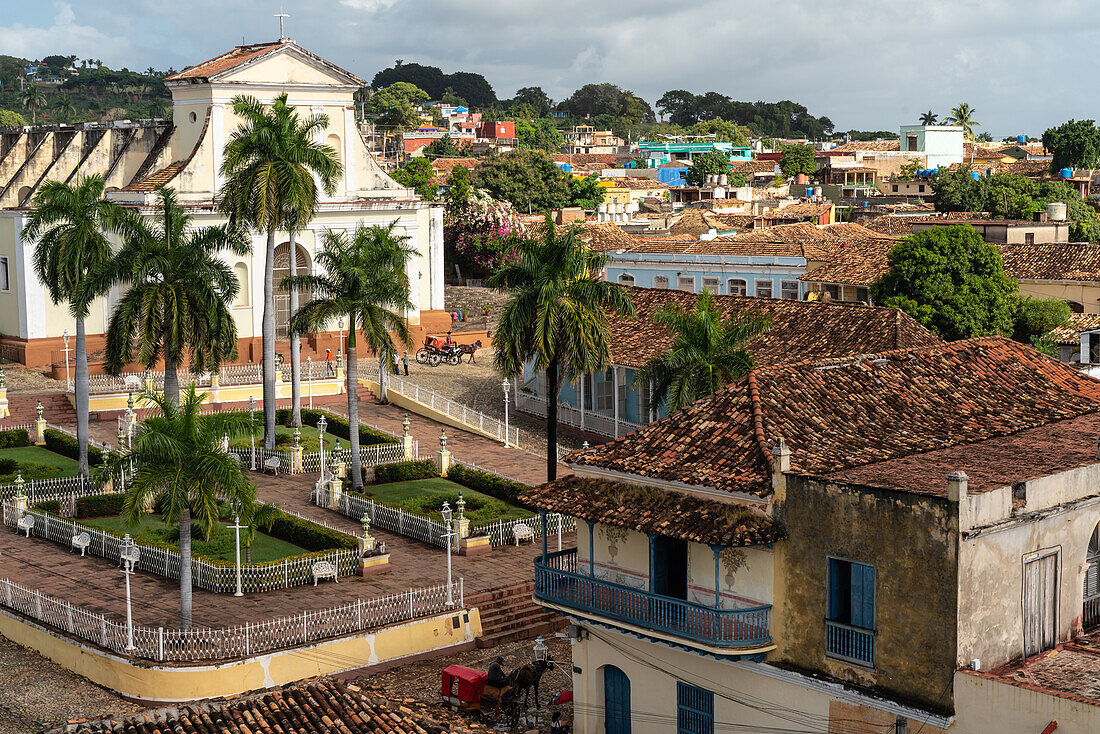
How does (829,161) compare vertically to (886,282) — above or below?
above

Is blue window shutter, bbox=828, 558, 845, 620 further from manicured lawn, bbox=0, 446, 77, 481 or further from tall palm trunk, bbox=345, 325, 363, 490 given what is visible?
manicured lawn, bbox=0, 446, 77, 481

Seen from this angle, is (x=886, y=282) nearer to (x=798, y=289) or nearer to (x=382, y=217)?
(x=798, y=289)

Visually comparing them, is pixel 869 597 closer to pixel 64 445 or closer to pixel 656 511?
pixel 656 511

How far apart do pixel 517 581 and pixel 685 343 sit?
5826 mm

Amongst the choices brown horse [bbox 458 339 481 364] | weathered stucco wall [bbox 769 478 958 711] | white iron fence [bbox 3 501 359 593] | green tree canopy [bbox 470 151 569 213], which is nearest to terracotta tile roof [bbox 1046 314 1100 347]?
brown horse [bbox 458 339 481 364]

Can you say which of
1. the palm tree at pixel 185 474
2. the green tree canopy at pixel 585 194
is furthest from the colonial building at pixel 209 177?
the green tree canopy at pixel 585 194

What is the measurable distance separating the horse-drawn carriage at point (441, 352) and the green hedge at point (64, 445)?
14251mm

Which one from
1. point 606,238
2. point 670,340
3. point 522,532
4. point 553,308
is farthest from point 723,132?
point 522,532

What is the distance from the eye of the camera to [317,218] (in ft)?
170

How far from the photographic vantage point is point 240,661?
24156 mm

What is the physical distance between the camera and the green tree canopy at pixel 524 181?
3447 inches

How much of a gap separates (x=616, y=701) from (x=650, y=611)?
2232mm

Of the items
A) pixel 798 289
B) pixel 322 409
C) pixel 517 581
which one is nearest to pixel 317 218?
pixel 322 409

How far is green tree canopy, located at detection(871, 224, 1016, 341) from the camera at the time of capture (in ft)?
141
